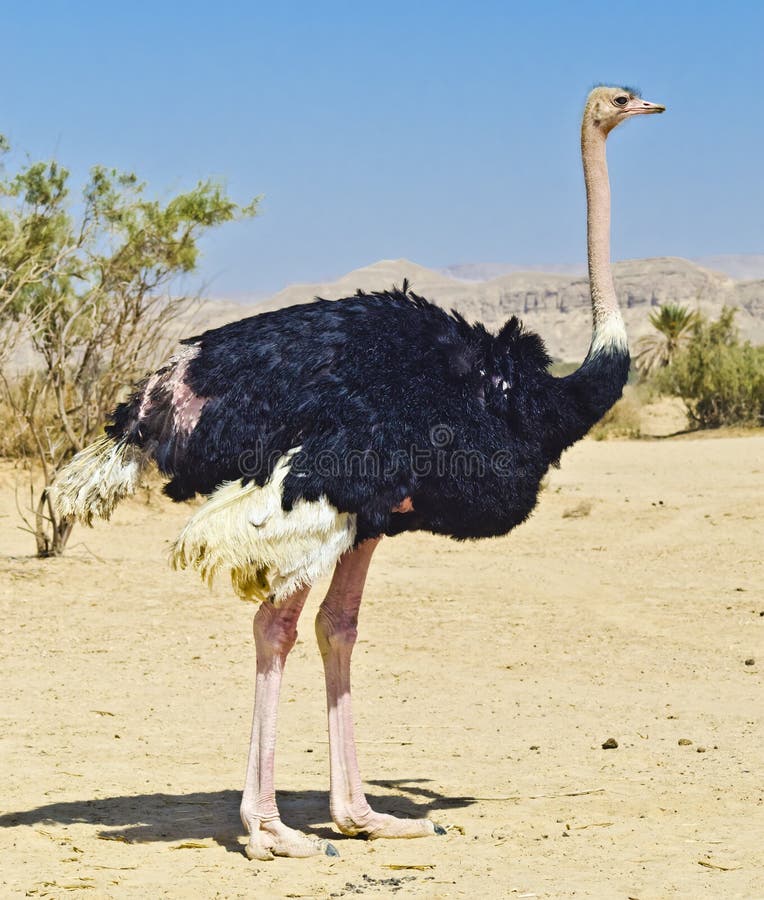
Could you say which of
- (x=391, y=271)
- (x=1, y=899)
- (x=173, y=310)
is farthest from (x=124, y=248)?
(x=391, y=271)

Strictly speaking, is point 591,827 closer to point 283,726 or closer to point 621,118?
point 283,726

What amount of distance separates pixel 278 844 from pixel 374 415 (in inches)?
56.9

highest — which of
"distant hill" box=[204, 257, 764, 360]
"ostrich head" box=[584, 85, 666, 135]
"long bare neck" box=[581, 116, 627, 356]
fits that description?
"distant hill" box=[204, 257, 764, 360]

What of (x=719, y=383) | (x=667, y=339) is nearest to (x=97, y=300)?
(x=719, y=383)

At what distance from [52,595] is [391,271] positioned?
14281 cm

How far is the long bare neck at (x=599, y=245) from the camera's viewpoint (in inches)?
189

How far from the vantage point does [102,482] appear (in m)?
4.45

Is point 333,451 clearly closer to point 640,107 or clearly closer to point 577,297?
point 640,107

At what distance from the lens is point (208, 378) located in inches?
171

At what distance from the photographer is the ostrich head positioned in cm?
532

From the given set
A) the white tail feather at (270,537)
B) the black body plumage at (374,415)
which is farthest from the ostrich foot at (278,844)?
the black body plumage at (374,415)

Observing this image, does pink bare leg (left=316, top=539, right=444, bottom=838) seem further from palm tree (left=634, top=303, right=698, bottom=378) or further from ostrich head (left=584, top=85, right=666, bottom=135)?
palm tree (left=634, top=303, right=698, bottom=378)

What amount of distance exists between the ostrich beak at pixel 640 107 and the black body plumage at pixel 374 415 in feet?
4.24

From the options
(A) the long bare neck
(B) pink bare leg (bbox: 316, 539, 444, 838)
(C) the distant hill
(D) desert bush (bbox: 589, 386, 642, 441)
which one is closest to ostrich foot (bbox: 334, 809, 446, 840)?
(B) pink bare leg (bbox: 316, 539, 444, 838)
